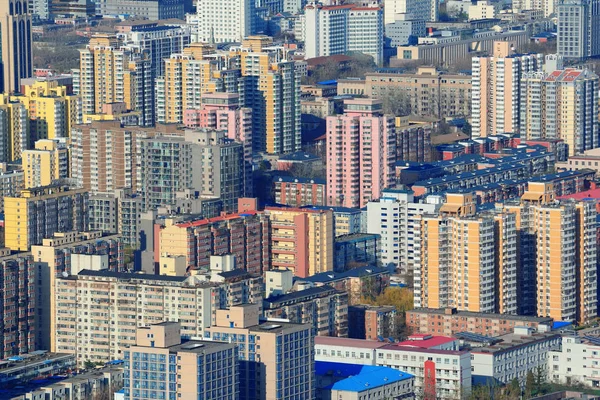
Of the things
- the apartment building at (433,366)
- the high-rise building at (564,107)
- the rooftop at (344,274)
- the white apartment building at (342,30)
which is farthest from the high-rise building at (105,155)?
the white apartment building at (342,30)

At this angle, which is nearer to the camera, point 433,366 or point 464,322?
point 433,366

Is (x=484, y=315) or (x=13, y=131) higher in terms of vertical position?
(x=13, y=131)

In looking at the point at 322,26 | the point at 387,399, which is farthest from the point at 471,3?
the point at 387,399

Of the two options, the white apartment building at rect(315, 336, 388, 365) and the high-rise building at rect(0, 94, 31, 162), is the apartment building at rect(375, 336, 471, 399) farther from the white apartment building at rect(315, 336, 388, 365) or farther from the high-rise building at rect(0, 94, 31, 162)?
the high-rise building at rect(0, 94, 31, 162)

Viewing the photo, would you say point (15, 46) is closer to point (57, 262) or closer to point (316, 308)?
point (57, 262)

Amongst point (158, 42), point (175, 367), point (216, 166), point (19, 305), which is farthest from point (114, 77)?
point (175, 367)

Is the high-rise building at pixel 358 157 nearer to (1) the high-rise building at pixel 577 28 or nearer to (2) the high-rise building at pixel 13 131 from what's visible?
(2) the high-rise building at pixel 13 131
